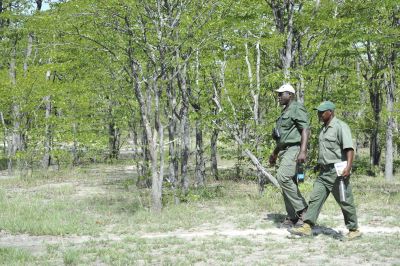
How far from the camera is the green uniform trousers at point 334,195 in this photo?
604 cm

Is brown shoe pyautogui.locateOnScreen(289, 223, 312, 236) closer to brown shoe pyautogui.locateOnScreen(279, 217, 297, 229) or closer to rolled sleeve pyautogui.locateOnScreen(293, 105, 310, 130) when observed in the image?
brown shoe pyautogui.locateOnScreen(279, 217, 297, 229)

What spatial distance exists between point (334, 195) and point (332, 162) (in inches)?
18.2

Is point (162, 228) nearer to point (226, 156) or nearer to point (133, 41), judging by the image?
point (133, 41)

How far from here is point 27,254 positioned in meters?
5.70

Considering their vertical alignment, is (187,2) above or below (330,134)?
above

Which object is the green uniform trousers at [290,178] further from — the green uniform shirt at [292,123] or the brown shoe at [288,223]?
the brown shoe at [288,223]

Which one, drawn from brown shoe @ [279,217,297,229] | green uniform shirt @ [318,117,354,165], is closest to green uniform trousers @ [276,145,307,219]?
brown shoe @ [279,217,297,229]

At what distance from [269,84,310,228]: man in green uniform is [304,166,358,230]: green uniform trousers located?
424 millimetres

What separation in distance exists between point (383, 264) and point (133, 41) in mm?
6347

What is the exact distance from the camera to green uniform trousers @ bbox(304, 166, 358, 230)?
19.8 feet

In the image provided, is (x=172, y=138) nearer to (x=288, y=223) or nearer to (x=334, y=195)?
(x=288, y=223)

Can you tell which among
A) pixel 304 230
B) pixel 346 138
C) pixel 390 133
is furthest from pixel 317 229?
pixel 390 133

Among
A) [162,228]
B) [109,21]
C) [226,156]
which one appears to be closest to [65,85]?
[226,156]

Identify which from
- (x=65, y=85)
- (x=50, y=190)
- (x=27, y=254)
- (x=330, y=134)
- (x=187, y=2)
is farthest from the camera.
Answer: (x=65, y=85)
